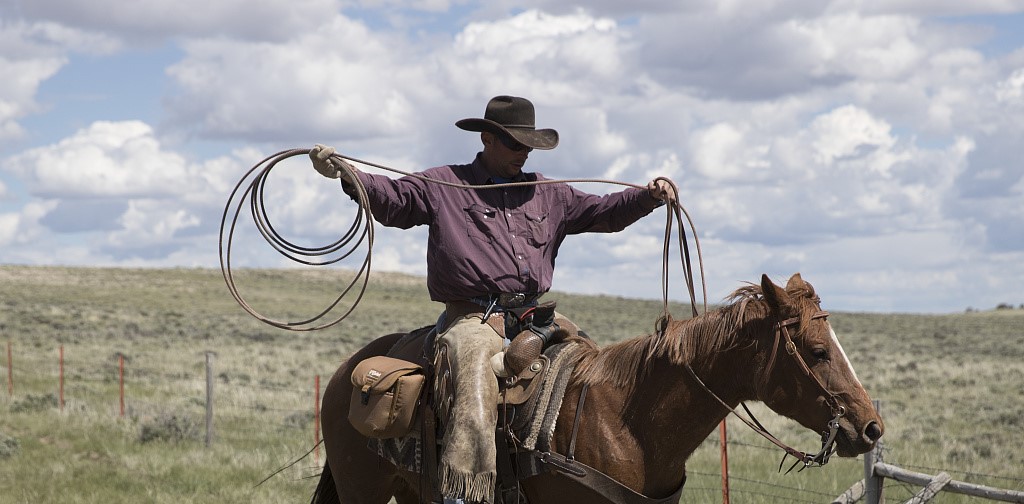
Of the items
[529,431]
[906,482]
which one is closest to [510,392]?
[529,431]

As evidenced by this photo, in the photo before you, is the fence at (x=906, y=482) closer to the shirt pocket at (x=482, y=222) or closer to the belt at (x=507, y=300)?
the belt at (x=507, y=300)

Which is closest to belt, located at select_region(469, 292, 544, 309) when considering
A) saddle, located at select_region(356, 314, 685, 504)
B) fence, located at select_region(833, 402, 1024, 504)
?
saddle, located at select_region(356, 314, 685, 504)

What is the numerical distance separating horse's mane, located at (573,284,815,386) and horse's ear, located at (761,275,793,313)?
8 cm

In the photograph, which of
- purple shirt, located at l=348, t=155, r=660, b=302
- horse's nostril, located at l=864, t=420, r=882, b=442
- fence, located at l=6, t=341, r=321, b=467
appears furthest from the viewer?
fence, located at l=6, t=341, r=321, b=467

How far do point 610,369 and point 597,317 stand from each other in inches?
2276

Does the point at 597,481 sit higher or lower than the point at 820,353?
lower

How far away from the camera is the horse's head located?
434cm

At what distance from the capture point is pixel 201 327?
39.0 m

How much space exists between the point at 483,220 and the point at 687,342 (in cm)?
122

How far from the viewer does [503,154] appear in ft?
18.1

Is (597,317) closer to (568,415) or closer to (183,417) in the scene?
(183,417)

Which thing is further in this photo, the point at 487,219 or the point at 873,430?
the point at 487,219

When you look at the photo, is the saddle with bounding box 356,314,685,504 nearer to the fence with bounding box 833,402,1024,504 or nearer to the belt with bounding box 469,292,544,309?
the belt with bounding box 469,292,544,309

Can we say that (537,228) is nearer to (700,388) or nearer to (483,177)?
(483,177)
